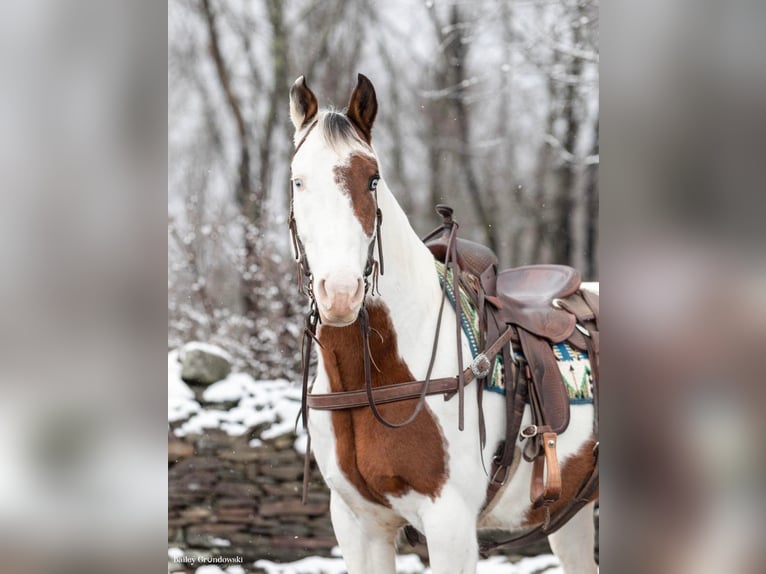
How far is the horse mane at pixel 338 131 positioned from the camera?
180 centimetres

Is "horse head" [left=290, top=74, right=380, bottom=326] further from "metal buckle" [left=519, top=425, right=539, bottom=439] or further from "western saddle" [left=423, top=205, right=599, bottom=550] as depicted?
"metal buckle" [left=519, top=425, right=539, bottom=439]

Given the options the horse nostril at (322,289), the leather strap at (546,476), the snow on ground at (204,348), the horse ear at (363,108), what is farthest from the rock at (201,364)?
the horse nostril at (322,289)

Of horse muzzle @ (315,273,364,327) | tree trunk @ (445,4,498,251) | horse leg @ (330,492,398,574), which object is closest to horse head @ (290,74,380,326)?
horse muzzle @ (315,273,364,327)

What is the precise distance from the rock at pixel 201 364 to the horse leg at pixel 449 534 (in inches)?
103

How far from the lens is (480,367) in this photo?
6.96 ft

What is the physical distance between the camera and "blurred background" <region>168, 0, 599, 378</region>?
16.3ft

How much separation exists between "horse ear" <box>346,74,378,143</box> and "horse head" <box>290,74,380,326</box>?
1 centimetres

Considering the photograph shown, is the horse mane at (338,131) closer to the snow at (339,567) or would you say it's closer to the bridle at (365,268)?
the bridle at (365,268)

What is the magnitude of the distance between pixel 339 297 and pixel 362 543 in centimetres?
99
